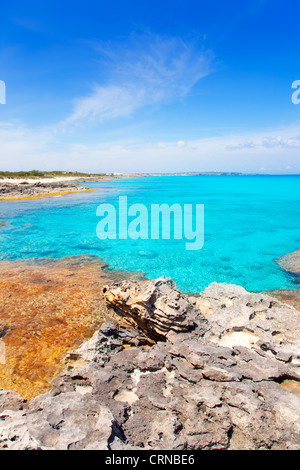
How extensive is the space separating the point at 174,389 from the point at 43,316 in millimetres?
6020

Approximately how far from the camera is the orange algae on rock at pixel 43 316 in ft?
20.7

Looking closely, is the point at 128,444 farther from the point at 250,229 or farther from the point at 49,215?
the point at 49,215

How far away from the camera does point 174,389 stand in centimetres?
448

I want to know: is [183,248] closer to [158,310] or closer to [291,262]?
[291,262]

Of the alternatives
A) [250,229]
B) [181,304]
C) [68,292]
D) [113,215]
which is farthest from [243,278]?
[113,215]

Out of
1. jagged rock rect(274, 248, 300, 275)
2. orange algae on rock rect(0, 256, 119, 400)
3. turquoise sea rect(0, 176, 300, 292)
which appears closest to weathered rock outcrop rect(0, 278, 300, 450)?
orange algae on rock rect(0, 256, 119, 400)

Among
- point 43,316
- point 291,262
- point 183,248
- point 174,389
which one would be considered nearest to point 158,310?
point 174,389

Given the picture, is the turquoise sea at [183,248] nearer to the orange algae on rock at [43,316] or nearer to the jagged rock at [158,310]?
the orange algae on rock at [43,316]

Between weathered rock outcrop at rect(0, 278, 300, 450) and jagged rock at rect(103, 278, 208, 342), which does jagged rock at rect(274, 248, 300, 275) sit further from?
jagged rock at rect(103, 278, 208, 342)

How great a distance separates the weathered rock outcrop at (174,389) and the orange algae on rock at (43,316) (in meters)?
1.04

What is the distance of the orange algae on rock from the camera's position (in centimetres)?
632

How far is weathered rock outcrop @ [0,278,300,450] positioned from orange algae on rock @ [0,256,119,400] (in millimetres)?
1035

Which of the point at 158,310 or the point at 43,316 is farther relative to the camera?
the point at 43,316

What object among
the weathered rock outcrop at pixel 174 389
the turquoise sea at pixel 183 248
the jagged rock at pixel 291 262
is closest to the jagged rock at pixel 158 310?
the weathered rock outcrop at pixel 174 389
